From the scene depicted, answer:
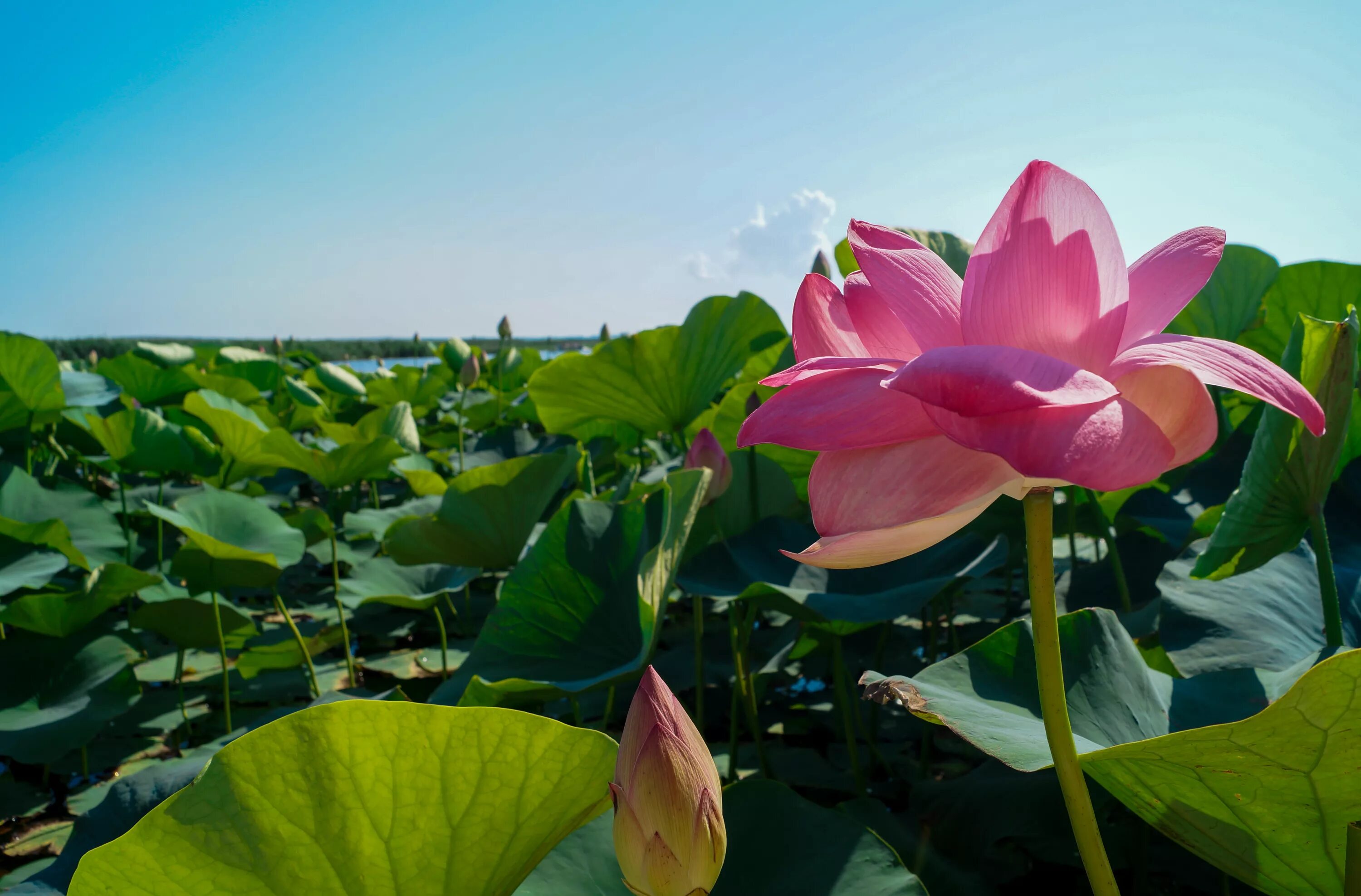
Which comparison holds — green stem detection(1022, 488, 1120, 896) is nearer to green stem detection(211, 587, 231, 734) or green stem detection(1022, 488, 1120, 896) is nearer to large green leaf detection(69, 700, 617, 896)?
large green leaf detection(69, 700, 617, 896)

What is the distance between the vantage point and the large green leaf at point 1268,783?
35cm

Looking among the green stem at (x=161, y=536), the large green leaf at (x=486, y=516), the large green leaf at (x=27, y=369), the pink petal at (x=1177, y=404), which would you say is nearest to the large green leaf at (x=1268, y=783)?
the pink petal at (x=1177, y=404)

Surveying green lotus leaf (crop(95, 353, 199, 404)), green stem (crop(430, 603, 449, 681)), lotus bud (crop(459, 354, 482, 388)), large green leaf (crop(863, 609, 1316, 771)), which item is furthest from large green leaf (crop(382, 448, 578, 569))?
green lotus leaf (crop(95, 353, 199, 404))

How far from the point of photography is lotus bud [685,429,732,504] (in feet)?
3.99

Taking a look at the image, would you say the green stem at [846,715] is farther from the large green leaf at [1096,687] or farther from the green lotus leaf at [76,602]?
the green lotus leaf at [76,602]

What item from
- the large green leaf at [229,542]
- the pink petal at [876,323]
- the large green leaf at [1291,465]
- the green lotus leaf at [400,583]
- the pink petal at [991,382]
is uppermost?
the pink petal at [876,323]

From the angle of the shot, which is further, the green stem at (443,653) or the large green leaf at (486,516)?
the green stem at (443,653)

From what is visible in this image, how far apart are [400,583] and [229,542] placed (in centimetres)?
39

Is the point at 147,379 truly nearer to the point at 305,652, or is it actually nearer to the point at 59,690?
the point at 59,690

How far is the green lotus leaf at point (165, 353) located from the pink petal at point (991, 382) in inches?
160

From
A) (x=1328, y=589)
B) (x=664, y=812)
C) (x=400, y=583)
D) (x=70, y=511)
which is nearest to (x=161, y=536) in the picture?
(x=70, y=511)

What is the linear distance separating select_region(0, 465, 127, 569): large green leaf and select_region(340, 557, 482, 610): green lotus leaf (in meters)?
0.60

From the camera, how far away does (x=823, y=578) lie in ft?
4.04

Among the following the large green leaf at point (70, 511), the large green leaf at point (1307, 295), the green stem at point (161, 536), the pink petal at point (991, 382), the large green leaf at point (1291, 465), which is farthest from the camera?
the green stem at point (161, 536)
